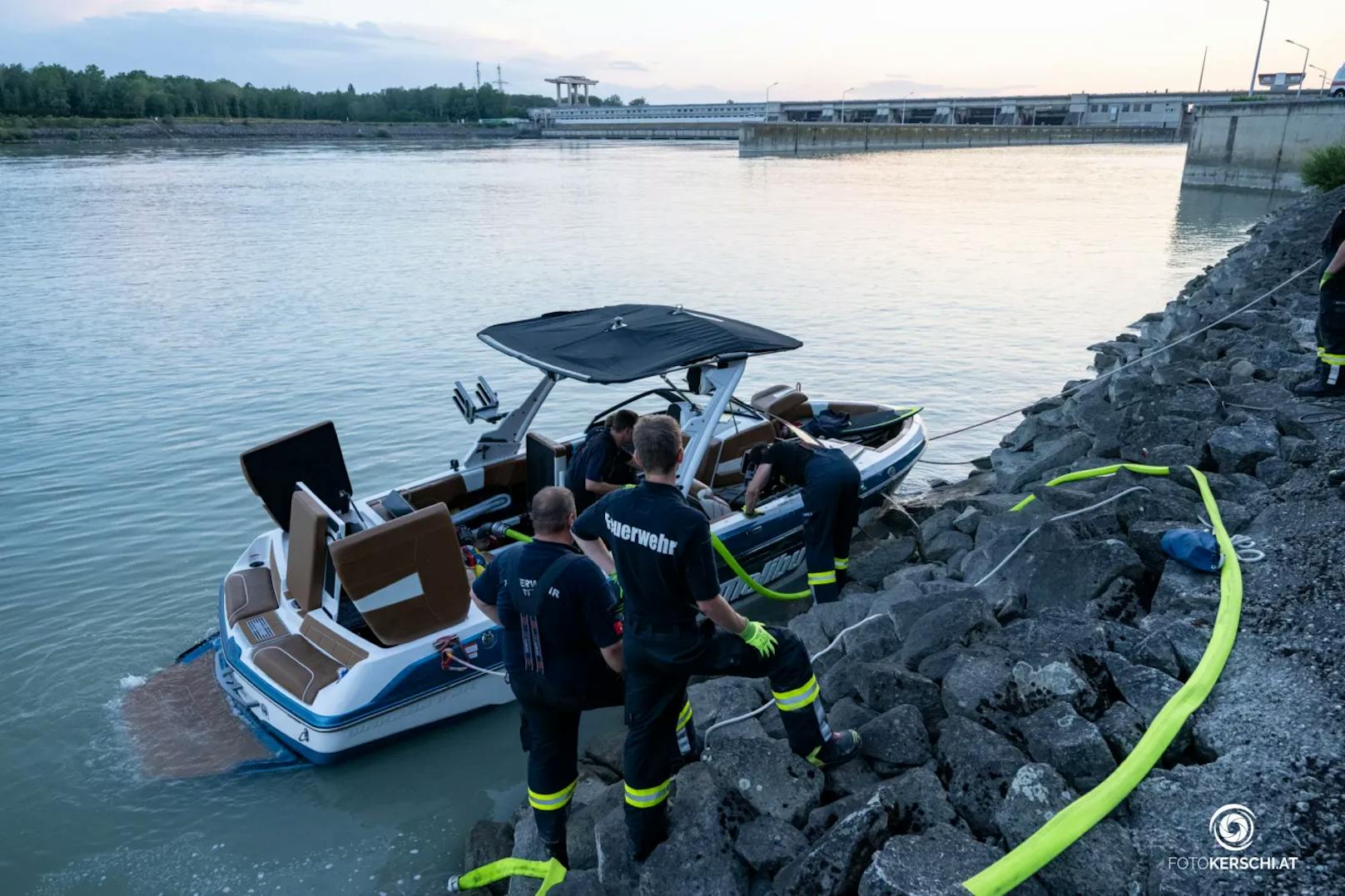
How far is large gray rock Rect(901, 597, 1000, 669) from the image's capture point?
4.82 m

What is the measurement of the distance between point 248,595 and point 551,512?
3759mm

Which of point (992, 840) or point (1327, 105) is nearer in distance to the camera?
point (992, 840)

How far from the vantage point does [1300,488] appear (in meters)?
5.74

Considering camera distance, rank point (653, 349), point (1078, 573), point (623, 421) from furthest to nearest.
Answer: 1. point (653, 349)
2. point (623, 421)
3. point (1078, 573)

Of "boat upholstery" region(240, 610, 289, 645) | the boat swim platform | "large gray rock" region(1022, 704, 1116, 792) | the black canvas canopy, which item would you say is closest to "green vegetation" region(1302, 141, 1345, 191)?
the black canvas canopy

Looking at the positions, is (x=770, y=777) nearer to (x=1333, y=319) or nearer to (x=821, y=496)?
(x=821, y=496)

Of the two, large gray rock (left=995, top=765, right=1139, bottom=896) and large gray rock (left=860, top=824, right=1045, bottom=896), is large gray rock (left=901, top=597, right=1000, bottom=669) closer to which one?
large gray rock (left=995, top=765, right=1139, bottom=896)

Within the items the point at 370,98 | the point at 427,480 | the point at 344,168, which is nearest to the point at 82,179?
the point at 344,168

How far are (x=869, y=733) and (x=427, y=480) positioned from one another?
469cm

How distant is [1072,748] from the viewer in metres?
3.60

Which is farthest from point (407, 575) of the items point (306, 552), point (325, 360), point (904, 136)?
point (904, 136)

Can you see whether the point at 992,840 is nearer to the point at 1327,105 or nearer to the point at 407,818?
the point at 407,818

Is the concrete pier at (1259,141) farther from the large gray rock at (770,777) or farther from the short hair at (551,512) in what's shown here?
the short hair at (551,512)

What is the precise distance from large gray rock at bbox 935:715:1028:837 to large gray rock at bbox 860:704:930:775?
11cm
